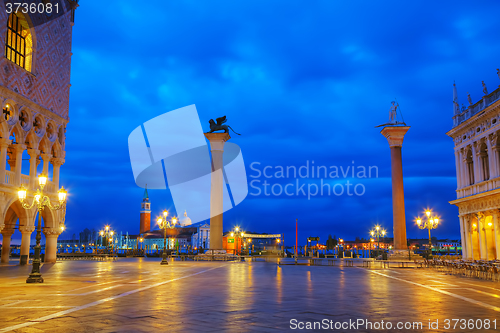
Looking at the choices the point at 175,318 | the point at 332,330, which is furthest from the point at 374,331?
the point at 175,318

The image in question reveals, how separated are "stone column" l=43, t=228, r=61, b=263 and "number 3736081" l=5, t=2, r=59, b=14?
722 inches

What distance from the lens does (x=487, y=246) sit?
3853cm

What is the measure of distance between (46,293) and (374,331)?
1103 cm

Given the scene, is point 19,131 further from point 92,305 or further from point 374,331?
point 374,331

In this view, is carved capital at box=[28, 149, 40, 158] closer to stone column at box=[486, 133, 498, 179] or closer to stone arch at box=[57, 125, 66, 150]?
stone arch at box=[57, 125, 66, 150]

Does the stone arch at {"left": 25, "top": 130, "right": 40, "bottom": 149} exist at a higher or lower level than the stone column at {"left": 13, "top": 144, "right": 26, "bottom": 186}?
higher

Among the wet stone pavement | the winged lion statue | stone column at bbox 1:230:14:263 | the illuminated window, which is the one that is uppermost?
the illuminated window

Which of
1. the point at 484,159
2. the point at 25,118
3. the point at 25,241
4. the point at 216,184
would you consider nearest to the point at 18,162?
the point at 25,118

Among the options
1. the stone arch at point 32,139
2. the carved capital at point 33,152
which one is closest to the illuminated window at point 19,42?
the stone arch at point 32,139

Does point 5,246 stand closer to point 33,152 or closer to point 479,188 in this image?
point 33,152

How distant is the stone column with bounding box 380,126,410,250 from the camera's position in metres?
41.8

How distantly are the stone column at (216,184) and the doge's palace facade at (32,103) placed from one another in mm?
14630

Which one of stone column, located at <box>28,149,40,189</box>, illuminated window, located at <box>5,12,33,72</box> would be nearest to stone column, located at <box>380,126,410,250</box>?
stone column, located at <box>28,149,40,189</box>

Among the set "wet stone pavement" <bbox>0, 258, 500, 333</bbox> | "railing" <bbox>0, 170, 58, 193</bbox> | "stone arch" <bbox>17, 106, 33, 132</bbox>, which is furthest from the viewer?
"stone arch" <bbox>17, 106, 33, 132</bbox>
